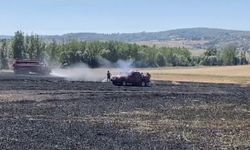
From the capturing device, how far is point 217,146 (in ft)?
63.4

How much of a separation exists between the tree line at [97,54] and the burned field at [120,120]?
71.5 meters

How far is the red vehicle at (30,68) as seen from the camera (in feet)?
233

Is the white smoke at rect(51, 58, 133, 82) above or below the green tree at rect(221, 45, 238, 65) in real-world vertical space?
above

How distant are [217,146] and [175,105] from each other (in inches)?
625

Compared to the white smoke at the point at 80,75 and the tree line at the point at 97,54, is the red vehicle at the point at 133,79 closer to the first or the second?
the white smoke at the point at 80,75

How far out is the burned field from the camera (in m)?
19.6

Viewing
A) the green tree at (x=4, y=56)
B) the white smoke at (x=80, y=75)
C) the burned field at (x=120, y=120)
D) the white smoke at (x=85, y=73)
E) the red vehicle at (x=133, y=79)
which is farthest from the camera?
the green tree at (x=4, y=56)

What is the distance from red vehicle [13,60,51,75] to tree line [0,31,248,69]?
35525 mm

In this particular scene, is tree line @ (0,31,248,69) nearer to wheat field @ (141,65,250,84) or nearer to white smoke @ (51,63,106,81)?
wheat field @ (141,65,250,84)

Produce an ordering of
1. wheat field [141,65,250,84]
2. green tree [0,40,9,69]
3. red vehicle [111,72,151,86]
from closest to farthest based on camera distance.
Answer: red vehicle [111,72,151,86], wheat field [141,65,250,84], green tree [0,40,9,69]

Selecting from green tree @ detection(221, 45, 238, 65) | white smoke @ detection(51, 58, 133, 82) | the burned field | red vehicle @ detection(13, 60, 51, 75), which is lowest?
green tree @ detection(221, 45, 238, 65)

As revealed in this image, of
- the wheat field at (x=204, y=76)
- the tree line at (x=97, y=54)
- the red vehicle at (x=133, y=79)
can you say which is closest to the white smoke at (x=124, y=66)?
the red vehicle at (x=133, y=79)

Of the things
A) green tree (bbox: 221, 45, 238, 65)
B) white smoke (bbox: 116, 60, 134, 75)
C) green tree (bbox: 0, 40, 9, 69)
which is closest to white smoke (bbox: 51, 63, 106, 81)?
white smoke (bbox: 116, 60, 134, 75)

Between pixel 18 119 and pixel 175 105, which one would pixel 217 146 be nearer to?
pixel 18 119
